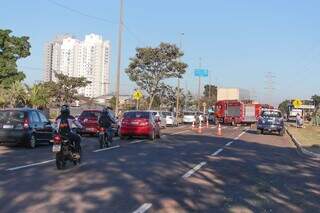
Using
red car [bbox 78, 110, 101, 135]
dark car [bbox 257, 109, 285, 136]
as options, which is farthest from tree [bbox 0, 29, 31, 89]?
red car [bbox 78, 110, 101, 135]

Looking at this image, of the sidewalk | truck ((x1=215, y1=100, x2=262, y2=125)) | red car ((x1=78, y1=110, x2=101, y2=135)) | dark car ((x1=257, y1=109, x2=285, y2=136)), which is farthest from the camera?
truck ((x1=215, y1=100, x2=262, y2=125))

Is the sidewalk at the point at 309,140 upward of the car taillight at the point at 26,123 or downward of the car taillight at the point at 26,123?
downward

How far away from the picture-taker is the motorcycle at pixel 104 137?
2330 cm

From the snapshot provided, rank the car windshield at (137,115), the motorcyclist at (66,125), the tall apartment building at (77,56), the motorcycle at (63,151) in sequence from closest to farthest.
Answer: the motorcycle at (63,151) < the motorcyclist at (66,125) < the car windshield at (137,115) < the tall apartment building at (77,56)

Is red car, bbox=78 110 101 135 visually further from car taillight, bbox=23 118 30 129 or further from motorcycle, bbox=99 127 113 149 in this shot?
car taillight, bbox=23 118 30 129

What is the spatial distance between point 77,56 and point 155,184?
79835mm

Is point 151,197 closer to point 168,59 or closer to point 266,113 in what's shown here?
point 266,113

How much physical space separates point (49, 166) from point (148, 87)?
55.3m

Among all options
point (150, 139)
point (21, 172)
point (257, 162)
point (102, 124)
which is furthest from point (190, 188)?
point (150, 139)

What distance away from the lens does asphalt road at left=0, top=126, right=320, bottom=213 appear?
10164mm

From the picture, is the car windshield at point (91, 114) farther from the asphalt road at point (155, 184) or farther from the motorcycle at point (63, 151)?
the motorcycle at point (63, 151)

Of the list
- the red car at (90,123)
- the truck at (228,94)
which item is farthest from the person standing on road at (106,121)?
the truck at (228,94)

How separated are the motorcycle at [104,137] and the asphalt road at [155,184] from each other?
346 centimetres

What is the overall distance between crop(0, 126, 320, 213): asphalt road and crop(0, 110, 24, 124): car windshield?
3670 millimetres
